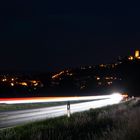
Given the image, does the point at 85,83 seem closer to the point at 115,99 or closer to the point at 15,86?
the point at 15,86

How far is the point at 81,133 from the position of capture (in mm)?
15125

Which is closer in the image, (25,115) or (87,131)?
(87,131)

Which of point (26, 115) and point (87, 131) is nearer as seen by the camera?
point (87, 131)

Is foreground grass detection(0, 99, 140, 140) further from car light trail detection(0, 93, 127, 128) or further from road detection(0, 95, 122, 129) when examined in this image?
car light trail detection(0, 93, 127, 128)

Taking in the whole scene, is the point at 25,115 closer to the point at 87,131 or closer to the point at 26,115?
the point at 26,115

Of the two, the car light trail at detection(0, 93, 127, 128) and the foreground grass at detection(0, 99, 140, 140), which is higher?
the car light trail at detection(0, 93, 127, 128)

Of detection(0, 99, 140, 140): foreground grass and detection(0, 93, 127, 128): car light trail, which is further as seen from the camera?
detection(0, 93, 127, 128): car light trail

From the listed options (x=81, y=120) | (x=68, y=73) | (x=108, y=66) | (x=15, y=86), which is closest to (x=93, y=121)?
(x=81, y=120)

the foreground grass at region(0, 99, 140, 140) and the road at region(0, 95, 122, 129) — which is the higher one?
the road at region(0, 95, 122, 129)

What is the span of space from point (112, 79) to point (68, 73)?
70.5 ft

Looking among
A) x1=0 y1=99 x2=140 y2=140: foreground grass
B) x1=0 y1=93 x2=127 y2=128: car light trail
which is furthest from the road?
x1=0 y1=99 x2=140 y2=140: foreground grass

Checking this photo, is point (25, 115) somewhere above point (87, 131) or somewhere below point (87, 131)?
above

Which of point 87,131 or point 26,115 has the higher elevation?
point 26,115

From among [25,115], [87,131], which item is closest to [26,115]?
[25,115]
